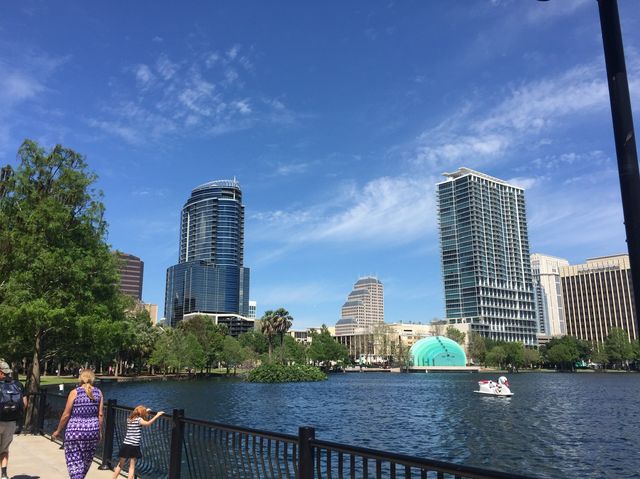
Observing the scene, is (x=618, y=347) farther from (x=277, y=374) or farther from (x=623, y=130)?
(x=623, y=130)

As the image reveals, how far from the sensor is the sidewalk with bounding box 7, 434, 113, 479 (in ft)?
33.2

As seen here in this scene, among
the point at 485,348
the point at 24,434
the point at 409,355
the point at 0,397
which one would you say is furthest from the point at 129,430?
the point at 485,348

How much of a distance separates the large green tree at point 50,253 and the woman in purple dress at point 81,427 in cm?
1159

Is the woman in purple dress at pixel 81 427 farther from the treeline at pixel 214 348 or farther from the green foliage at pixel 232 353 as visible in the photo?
the green foliage at pixel 232 353

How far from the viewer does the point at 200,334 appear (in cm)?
11288

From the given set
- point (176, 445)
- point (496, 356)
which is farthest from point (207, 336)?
point (176, 445)

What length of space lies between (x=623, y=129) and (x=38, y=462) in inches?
507

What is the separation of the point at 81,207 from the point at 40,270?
4071 mm

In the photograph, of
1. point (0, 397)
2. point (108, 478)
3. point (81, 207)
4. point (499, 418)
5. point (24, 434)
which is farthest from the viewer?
point (499, 418)

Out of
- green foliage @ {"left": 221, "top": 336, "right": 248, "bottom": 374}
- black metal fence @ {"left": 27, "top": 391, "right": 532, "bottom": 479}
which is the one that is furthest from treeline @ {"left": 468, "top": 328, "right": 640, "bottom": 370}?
black metal fence @ {"left": 27, "top": 391, "right": 532, "bottom": 479}

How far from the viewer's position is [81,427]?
7910 mm

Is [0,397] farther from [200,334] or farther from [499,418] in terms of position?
[200,334]

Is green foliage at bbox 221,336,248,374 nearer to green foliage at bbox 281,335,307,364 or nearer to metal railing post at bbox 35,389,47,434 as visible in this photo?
green foliage at bbox 281,335,307,364

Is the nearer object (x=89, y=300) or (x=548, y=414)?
(x=89, y=300)
